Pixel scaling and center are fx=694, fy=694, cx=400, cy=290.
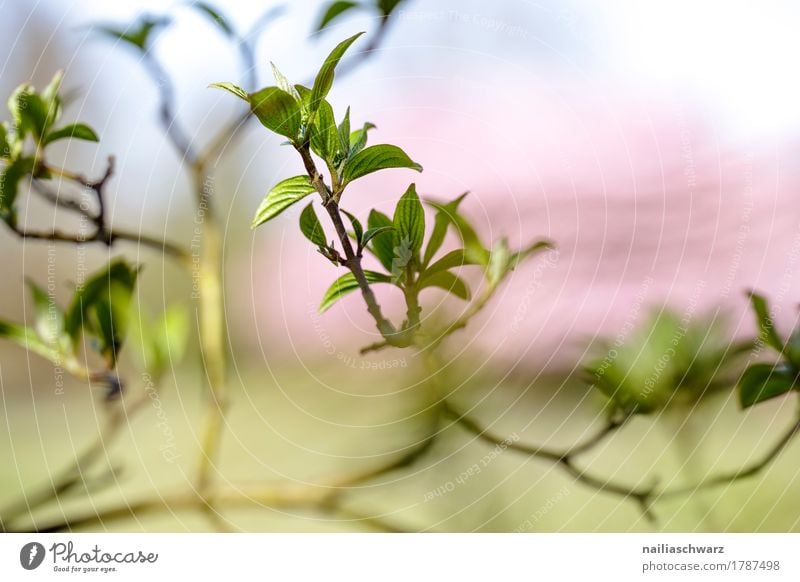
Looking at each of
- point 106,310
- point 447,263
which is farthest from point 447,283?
point 106,310

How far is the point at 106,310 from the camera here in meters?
0.26

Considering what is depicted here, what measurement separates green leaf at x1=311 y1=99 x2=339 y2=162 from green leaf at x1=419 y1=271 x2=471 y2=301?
58 mm

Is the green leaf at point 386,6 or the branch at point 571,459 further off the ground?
the green leaf at point 386,6

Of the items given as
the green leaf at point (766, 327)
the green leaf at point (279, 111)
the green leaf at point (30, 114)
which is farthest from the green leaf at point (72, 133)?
the green leaf at point (766, 327)

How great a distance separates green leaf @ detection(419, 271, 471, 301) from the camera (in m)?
0.25

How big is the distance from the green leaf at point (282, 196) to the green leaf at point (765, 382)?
200 millimetres

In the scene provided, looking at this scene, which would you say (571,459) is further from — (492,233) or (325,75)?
(325,75)

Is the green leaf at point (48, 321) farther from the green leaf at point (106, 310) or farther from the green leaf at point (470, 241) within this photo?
the green leaf at point (470, 241)

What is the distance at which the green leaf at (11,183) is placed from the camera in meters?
0.28

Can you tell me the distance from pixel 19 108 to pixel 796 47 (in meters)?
0.41

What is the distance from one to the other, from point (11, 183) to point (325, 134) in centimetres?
15

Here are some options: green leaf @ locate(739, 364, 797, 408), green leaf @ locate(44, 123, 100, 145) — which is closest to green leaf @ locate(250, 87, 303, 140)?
green leaf @ locate(44, 123, 100, 145)

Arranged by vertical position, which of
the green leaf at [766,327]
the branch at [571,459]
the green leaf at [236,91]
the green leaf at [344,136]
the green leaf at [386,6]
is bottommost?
the branch at [571,459]

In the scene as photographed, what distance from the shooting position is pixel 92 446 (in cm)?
43
